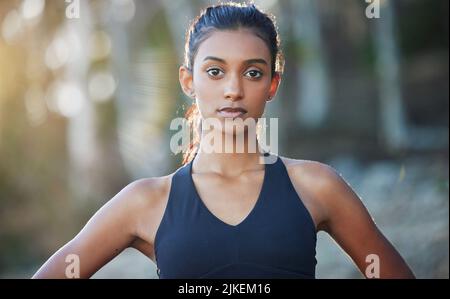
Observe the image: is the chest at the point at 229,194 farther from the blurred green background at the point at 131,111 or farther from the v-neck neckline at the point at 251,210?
the blurred green background at the point at 131,111

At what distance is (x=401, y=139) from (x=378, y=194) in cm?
407

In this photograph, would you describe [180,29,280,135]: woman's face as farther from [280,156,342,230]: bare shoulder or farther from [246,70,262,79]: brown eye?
[280,156,342,230]: bare shoulder

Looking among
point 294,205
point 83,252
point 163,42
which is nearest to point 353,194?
point 294,205

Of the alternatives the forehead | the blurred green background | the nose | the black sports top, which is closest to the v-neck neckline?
the black sports top

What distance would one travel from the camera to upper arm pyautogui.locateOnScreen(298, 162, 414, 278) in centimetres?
273

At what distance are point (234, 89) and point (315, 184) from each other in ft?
1.40

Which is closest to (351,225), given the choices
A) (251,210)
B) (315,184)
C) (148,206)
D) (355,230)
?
(355,230)

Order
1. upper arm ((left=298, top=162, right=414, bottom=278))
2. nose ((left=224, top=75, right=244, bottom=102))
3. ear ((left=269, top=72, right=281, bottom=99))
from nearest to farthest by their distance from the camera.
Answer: nose ((left=224, top=75, right=244, bottom=102))
upper arm ((left=298, top=162, right=414, bottom=278))
ear ((left=269, top=72, right=281, bottom=99))

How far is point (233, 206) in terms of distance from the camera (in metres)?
2.63

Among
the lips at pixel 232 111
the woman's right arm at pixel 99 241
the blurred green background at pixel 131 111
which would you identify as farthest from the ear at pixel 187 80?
the blurred green background at pixel 131 111

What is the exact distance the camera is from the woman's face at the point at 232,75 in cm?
266

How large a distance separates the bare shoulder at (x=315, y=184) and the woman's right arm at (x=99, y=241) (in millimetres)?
520

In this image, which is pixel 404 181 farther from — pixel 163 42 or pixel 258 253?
pixel 258 253

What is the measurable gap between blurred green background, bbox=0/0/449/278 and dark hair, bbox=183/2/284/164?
8.36m
